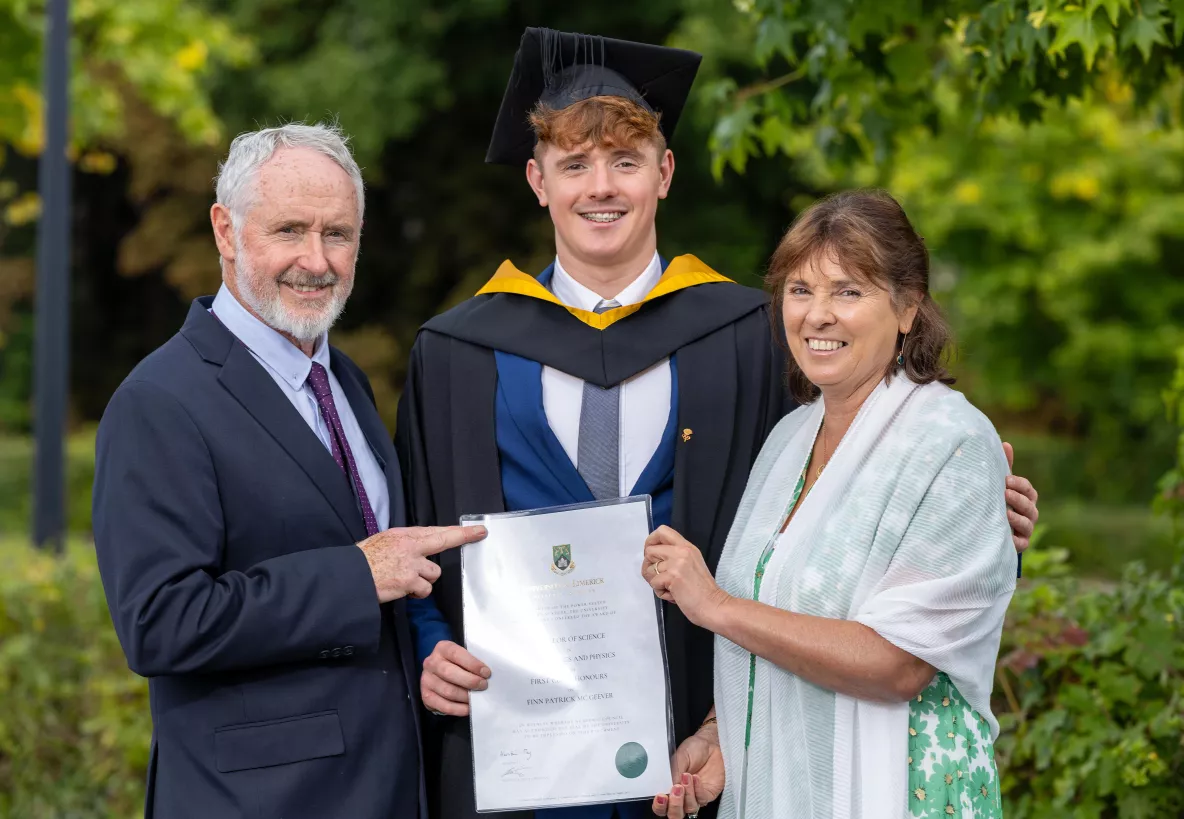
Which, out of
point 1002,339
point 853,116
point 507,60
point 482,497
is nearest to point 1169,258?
point 1002,339

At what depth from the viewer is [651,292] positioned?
11.2 ft

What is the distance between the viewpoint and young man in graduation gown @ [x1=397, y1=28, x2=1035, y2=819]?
3.23 m

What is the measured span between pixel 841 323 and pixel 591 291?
0.84 meters

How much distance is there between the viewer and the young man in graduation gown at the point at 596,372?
3232 millimetres

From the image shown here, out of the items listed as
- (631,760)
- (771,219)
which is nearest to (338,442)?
(631,760)

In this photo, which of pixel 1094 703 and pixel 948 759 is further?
pixel 1094 703

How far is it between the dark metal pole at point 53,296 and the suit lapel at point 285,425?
Answer: 4948 millimetres

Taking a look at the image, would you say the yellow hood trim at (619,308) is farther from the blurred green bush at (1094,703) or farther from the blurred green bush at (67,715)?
the blurred green bush at (67,715)

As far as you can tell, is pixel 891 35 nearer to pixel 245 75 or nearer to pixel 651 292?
pixel 651 292

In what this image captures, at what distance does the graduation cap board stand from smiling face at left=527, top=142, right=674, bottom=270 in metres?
0.13

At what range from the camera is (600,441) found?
325 centimetres

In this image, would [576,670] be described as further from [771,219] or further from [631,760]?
[771,219]

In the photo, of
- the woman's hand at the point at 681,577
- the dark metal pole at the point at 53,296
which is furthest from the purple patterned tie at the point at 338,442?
the dark metal pole at the point at 53,296
